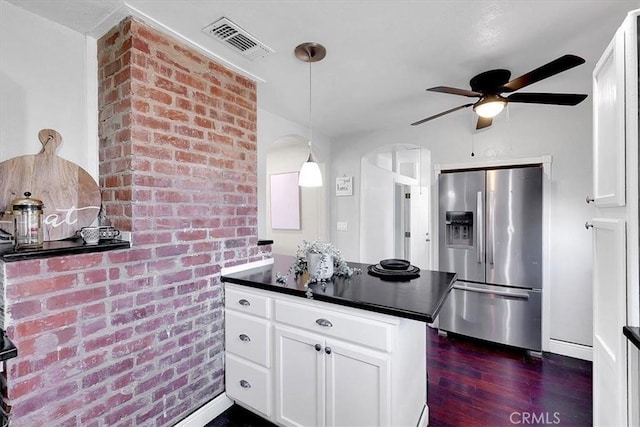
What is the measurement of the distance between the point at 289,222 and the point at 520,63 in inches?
134

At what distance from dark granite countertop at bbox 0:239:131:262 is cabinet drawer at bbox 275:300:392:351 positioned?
35.6 inches

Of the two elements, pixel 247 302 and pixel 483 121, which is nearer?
pixel 247 302

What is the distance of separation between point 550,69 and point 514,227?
156 centimetres

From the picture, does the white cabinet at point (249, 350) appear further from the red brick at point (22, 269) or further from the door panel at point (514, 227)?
the door panel at point (514, 227)

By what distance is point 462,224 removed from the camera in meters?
2.99

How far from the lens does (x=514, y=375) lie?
236 cm

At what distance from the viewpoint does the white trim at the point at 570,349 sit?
102 inches

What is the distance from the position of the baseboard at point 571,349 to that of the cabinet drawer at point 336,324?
8.01 feet

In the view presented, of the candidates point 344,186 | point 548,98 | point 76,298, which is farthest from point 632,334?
point 344,186

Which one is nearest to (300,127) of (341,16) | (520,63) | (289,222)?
(289,222)

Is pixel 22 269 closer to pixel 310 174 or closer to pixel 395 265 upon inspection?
pixel 310 174

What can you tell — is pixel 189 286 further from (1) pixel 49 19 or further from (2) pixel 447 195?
(2) pixel 447 195

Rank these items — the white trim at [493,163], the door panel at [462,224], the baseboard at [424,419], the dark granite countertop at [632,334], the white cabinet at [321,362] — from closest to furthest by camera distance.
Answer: the dark granite countertop at [632,334] < the white cabinet at [321,362] < the baseboard at [424,419] < the white trim at [493,163] < the door panel at [462,224]

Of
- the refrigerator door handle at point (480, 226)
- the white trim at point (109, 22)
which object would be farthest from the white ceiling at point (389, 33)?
the refrigerator door handle at point (480, 226)
